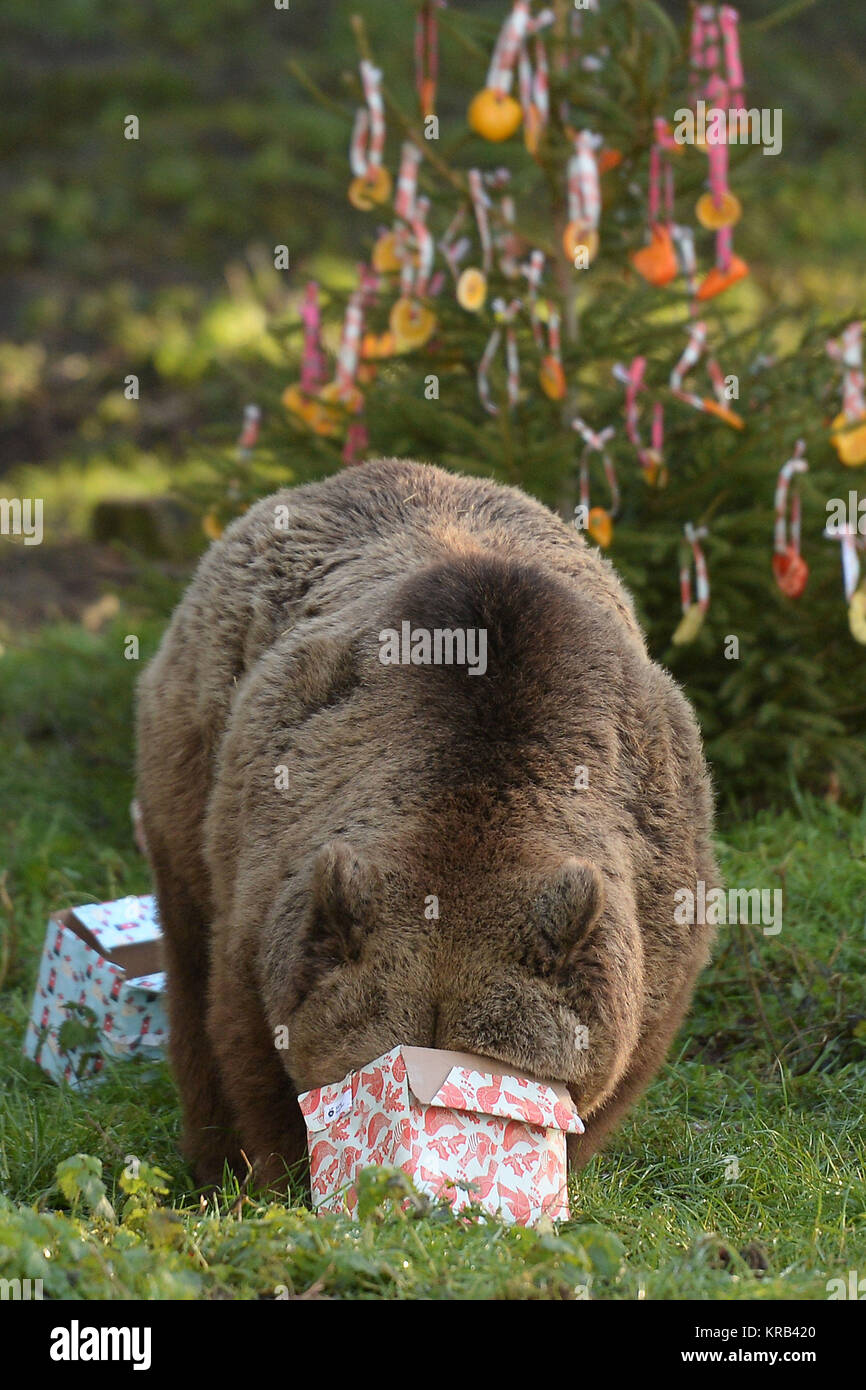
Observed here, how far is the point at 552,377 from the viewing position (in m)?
6.46

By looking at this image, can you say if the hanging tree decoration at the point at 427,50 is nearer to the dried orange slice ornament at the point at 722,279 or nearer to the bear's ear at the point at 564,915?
the dried orange slice ornament at the point at 722,279

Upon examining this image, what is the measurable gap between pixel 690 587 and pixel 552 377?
3.49ft

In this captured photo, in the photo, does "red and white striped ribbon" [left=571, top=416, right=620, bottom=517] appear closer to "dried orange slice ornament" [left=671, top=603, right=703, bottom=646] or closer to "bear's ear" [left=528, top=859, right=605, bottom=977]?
"dried orange slice ornament" [left=671, top=603, right=703, bottom=646]

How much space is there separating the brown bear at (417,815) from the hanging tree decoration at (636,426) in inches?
69.1

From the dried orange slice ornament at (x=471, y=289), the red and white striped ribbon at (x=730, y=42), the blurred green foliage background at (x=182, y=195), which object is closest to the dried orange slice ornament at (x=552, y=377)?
the dried orange slice ornament at (x=471, y=289)

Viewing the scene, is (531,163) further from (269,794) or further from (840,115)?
(840,115)

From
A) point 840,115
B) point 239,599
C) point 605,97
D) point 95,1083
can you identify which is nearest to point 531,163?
point 605,97

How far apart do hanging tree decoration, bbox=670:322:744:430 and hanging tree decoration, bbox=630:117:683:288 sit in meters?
0.27

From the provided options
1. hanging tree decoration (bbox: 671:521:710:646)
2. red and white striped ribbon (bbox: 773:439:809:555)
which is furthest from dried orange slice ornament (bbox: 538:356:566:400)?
red and white striped ribbon (bbox: 773:439:809:555)

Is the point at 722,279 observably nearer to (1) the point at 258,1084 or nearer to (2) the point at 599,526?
(2) the point at 599,526

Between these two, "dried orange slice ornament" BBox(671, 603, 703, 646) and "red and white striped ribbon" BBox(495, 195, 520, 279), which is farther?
"red and white striped ribbon" BBox(495, 195, 520, 279)

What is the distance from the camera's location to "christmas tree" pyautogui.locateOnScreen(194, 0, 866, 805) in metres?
6.50

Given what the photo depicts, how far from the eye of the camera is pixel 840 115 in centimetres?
1628
